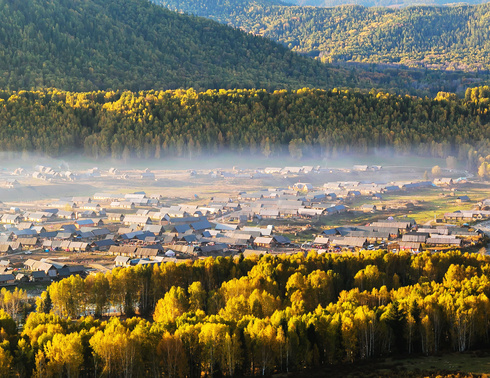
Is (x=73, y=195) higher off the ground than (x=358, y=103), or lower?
lower

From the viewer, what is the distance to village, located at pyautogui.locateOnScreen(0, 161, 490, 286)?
6272 centimetres

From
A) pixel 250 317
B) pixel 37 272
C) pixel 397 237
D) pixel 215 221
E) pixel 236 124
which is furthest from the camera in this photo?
pixel 236 124

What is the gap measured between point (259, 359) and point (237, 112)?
109 m

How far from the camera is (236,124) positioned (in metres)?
137

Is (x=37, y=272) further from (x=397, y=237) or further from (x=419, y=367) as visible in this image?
(x=397, y=237)

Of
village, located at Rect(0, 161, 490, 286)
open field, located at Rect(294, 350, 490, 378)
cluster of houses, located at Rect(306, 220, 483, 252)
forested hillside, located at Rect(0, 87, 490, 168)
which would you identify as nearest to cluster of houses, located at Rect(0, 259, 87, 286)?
village, located at Rect(0, 161, 490, 286)

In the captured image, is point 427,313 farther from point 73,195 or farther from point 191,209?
point 73,195

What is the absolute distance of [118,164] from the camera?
12025cm

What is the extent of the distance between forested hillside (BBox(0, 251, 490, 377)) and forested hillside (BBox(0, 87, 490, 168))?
76.3 metres

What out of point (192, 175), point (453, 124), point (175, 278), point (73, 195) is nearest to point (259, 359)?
point (175, 278)

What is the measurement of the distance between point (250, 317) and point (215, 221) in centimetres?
3997

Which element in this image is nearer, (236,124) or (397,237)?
(397,237)

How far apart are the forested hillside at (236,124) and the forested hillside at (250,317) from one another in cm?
7634

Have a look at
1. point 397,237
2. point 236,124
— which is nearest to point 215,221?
point 397,237
